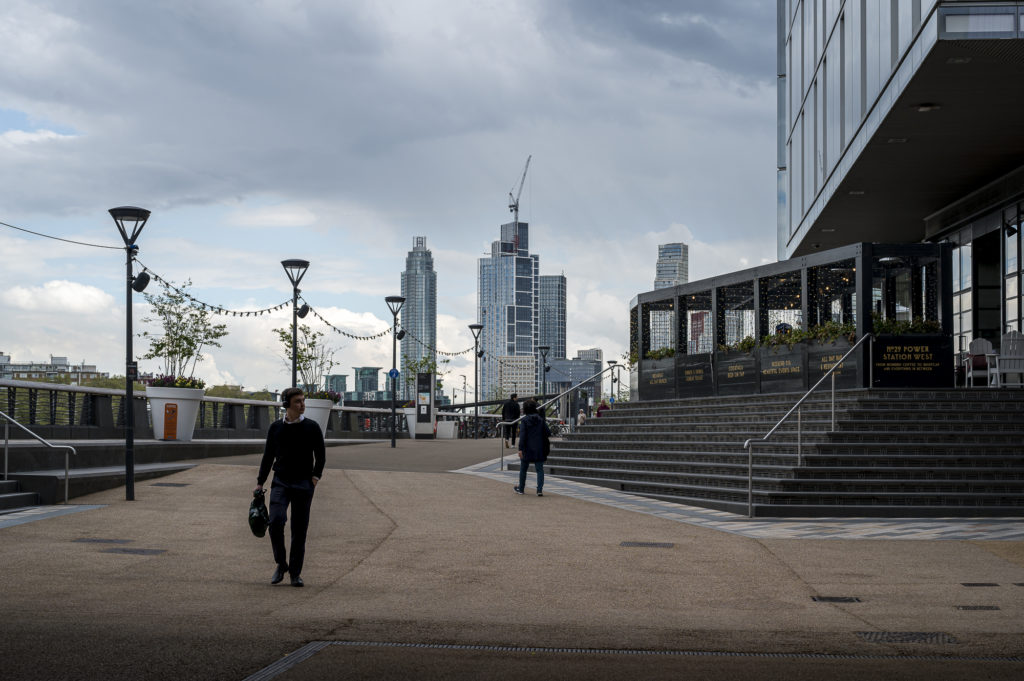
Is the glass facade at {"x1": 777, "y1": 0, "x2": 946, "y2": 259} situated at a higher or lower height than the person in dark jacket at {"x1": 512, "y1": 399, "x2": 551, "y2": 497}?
higher

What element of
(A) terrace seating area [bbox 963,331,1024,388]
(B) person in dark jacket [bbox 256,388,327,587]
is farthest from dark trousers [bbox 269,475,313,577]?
(A) terrace seating area [bbox 963,331,1024,388]

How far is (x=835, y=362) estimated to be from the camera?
68.4 ft

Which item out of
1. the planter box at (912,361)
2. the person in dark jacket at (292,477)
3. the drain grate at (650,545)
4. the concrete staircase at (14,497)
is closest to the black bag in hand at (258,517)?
the person in dark jacket at (292,477)

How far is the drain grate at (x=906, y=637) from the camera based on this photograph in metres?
6.87

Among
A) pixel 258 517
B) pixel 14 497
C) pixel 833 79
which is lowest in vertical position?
pixel 14 497

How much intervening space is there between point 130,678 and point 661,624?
365cm

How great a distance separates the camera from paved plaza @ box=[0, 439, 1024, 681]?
19.7ft

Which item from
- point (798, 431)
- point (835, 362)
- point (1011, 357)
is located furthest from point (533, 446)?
point (1011, 357)

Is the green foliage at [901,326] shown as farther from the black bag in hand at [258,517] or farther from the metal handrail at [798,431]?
the black bag in hand at [258,517]

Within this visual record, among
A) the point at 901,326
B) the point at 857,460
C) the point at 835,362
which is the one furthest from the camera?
the point at 835,362

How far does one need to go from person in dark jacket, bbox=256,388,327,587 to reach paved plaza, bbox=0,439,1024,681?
345mm

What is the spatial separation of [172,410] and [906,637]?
20.5 meters

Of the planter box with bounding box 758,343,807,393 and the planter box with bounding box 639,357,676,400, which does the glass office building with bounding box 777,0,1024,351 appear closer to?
the planter box with bounding box 758,343,807,393

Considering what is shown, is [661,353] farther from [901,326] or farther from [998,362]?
[998,362]
